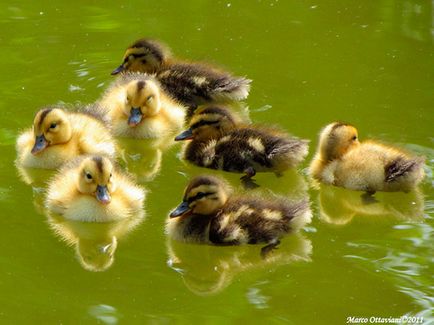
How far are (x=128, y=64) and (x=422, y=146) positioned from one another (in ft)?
6.83

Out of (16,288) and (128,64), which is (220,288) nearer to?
(16,288)

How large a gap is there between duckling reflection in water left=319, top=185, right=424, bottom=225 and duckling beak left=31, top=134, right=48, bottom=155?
1.47 m

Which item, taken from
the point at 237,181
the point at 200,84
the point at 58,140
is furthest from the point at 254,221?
the point at 200,84

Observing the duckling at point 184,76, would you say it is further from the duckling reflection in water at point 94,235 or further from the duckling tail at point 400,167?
the duckling reflection in water at point 94,235

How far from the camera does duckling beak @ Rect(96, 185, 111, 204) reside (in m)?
→ 5.15

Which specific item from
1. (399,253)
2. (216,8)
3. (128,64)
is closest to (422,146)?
(399,253)

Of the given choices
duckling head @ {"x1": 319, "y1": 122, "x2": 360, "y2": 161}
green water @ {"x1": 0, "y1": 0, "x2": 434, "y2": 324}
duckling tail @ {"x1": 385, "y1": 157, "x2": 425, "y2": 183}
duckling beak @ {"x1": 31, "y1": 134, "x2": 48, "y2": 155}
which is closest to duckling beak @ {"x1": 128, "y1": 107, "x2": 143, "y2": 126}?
green water @ {"x1": 0, "y1": 0, "x2": 434, "y2": 324}

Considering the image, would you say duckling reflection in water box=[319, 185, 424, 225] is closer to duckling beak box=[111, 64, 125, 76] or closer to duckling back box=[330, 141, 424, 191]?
duckling back box=[330, 141, 424, 191]

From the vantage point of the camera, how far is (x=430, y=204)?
17.4 feet

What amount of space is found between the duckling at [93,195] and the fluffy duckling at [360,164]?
3.19ft

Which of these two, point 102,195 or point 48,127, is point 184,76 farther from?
point 102,195

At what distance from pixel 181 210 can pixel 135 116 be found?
4.97ft

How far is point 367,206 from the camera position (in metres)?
5.34

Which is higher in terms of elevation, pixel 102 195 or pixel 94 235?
pixel 102 195
